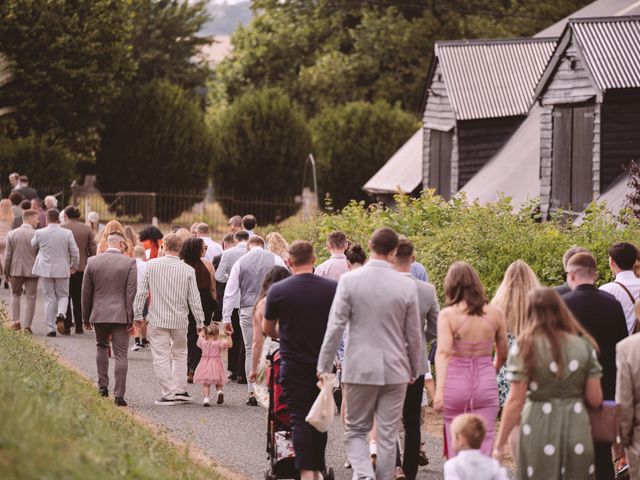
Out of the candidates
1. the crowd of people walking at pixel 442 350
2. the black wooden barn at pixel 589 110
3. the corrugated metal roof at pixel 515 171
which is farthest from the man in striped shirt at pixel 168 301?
the corrugated metal roof at pixel 515 171

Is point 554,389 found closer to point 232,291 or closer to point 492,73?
point 232,291

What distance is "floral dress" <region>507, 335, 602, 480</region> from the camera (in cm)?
754

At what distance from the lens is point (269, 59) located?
183ft

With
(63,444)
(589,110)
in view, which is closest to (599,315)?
(63,444)

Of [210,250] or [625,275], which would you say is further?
[210,250]

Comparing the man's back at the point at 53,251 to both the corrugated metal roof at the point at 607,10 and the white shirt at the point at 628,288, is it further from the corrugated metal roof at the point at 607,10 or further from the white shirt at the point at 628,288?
the corrugated metal roof at the point at 607,10

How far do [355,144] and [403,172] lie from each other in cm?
1286

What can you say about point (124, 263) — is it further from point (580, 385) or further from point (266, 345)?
point (580, 385)

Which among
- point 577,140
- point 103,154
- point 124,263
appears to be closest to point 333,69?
point 103,154

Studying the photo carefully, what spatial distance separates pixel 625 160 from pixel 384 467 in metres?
14.5

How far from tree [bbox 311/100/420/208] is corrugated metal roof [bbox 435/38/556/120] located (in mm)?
17334

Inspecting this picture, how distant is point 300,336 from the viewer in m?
9.31

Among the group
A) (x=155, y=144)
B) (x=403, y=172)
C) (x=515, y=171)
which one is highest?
(x=155, y=144)

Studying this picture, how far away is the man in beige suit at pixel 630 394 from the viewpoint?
794cm
